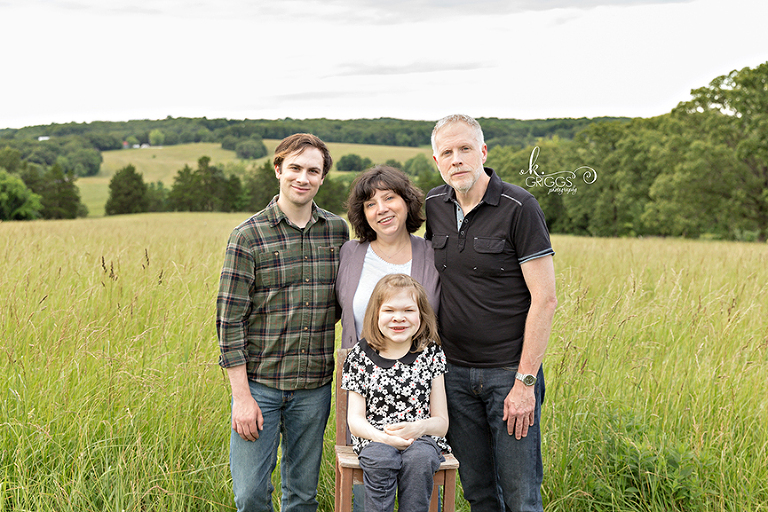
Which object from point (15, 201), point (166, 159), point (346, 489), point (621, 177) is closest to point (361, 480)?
point (346, 489)

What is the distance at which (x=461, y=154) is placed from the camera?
2586mm

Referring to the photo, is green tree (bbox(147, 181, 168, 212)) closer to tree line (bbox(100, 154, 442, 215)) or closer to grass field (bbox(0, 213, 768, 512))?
tree line (bbox(100, 154, 442, 215))

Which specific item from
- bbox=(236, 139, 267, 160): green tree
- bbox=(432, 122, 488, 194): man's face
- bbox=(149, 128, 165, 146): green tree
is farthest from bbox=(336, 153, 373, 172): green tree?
bbox=(432, 122, 488, 194): man's face

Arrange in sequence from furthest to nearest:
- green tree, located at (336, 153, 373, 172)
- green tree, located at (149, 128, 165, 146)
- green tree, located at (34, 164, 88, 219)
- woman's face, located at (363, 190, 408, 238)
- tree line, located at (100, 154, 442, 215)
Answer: green tree, located at (149, 128, 165, 146)
green tree, located at (336, 153, 373, 172)
tree line, located at (100, 154, 442, 215)
green tree, located at (34, 164, 88, 219)
woman's face, located at (363, 190, 408, 238)

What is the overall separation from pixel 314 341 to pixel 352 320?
0.75 feet

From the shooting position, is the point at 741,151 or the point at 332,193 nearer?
the point at 741,151

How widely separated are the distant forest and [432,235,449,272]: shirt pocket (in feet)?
2.63

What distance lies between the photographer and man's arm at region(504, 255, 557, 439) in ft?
8.15

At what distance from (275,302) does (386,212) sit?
732 mm

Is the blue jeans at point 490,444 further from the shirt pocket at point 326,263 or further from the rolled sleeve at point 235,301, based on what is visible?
the rolled sleeve at point 235,301

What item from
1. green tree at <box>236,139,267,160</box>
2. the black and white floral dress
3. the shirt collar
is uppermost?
green tree at <box>236,139,267,160</box>

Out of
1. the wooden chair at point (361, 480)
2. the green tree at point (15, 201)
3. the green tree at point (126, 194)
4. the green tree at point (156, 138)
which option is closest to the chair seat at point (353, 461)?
the wooden chair at point (361, 480)

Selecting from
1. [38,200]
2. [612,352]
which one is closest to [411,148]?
[38,200]

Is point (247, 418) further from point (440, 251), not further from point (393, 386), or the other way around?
point (440, 251)
